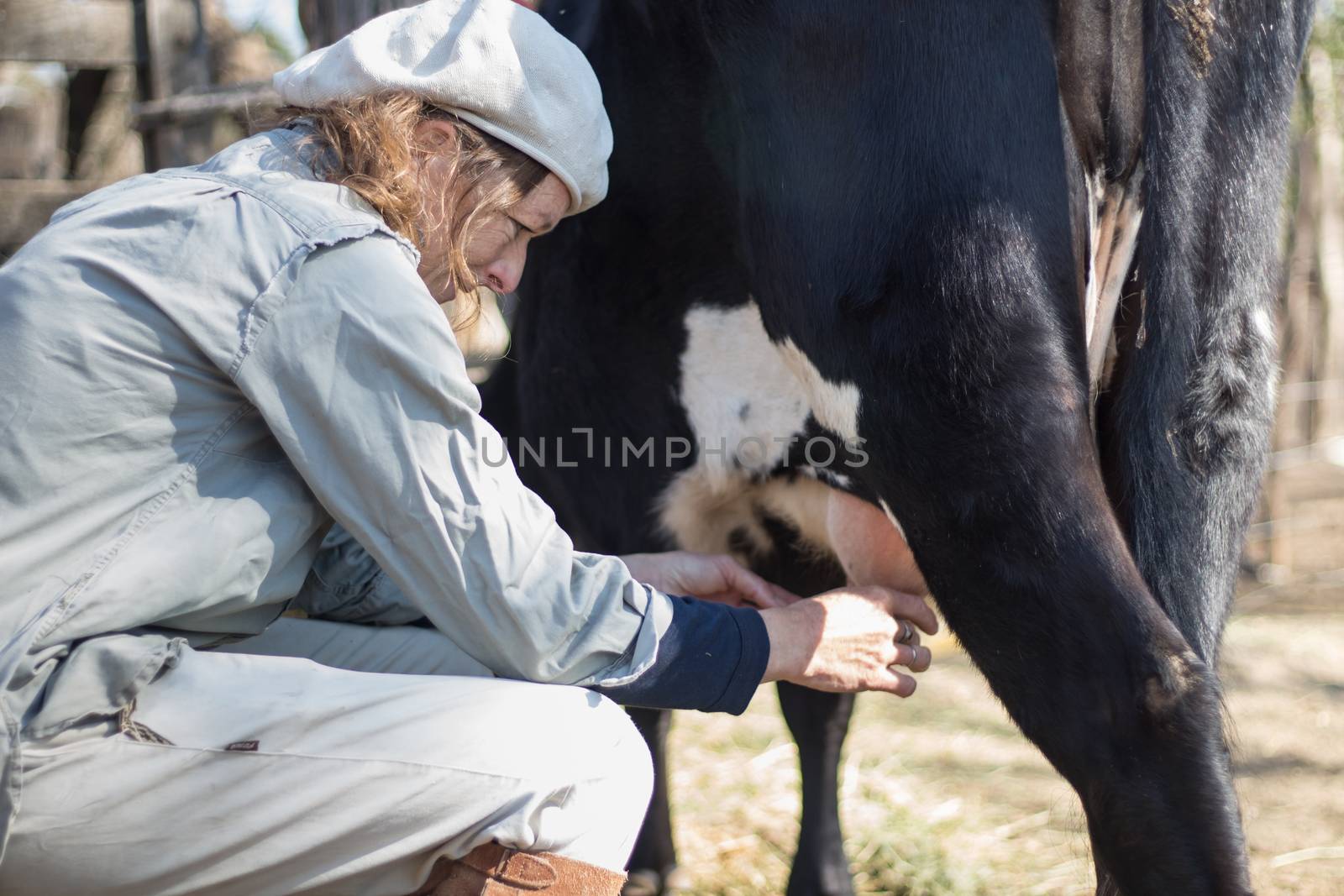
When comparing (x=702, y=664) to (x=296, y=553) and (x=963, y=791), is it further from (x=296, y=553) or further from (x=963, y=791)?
(x=963, y=791)

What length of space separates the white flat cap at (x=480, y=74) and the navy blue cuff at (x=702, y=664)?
61 centimetres

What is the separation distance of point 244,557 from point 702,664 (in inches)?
22.4

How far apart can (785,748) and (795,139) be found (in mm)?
2318

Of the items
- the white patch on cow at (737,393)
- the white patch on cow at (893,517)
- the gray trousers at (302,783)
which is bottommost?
the gray trousers at (302,783)

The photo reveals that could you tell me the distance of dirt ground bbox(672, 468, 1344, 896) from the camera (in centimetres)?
277

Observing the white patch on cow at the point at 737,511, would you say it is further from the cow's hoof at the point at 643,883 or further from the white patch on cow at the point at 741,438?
the cow's hoof at the point at 643,883

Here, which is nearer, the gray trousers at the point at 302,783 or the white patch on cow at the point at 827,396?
the gray trousers at the point at 302,783

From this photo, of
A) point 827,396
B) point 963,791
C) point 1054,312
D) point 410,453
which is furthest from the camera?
point 963,791

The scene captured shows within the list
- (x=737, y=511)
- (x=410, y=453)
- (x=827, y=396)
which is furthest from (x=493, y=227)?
(x=737, y=511)

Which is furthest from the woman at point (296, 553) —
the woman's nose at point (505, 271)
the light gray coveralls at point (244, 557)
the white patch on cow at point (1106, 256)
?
the white patch on cow at point (1106, 256)

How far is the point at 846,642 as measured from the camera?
179 cm

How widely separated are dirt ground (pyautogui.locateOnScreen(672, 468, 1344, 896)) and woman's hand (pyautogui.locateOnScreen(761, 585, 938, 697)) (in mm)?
350

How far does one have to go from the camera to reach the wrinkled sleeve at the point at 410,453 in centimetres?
141

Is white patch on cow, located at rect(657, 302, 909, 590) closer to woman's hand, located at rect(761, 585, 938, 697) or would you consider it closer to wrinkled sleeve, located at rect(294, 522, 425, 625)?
woman's hand, located at rect(761, 585, 938, 697)
